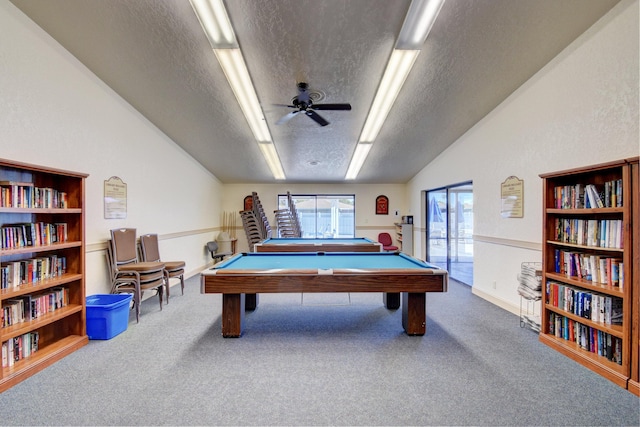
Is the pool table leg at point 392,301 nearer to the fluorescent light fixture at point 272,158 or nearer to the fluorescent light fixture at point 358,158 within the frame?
the fluorescent light fixture at point 358,158

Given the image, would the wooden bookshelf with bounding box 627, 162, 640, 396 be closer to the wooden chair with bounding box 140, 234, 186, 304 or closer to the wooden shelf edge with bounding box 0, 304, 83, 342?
the wooden shelf edge with bounding box 0, 304, 83, 342

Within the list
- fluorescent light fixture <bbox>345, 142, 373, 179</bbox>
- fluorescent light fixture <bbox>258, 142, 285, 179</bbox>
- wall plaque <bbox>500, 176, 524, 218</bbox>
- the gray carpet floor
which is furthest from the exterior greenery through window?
→ the gray carpet floor

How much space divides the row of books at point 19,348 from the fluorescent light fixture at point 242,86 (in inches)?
126

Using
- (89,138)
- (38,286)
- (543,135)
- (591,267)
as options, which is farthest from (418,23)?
(38,286)

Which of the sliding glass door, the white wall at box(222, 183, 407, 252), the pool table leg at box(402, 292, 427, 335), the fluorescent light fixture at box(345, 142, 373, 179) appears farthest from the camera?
the white wall at box(222, 183, 407, 252)

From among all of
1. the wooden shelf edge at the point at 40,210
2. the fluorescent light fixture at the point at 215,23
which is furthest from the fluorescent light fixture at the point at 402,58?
the wooden shelf edge at the point at 40,210

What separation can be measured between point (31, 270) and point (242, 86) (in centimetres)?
289

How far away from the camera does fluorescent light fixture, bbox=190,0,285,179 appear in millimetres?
2385

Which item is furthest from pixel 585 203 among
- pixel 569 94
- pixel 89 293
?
pixel 89 293

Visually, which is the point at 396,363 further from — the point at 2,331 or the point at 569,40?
the point at 569,40

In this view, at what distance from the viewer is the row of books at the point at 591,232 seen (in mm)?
2246

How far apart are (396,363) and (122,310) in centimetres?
293

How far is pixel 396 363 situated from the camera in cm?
239

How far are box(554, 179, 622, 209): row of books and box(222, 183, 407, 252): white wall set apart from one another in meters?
5.30
